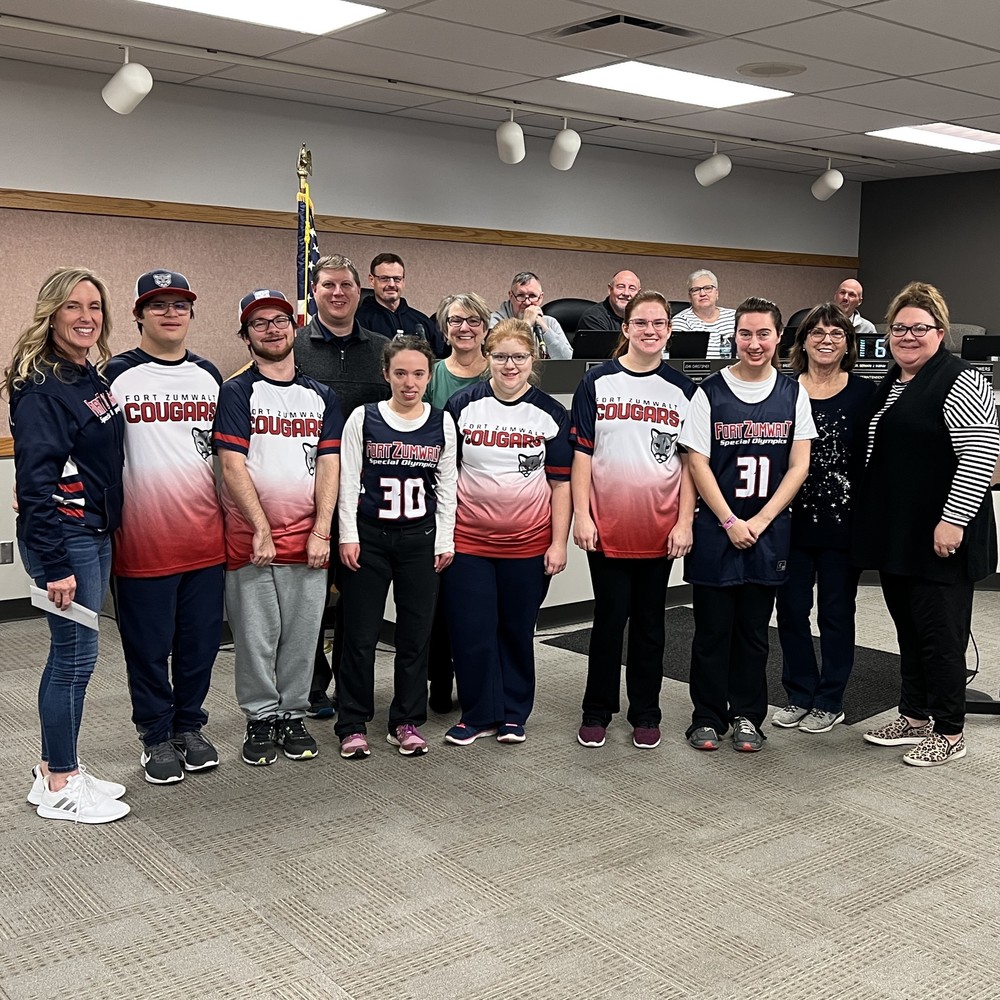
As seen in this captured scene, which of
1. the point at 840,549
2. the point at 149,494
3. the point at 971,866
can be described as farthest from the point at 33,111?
the point at 971,866

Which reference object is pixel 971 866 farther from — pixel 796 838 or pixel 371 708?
pixel 371 708

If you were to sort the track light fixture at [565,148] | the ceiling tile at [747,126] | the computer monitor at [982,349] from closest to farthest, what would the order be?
the computer monitor at [982,349] < the track light fixture at [565,148] < the ceiling tile at [747,126]

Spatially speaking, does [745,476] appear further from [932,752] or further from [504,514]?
[932,752]

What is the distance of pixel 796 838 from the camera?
3.20 m

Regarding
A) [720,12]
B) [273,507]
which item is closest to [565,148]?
[720,12]

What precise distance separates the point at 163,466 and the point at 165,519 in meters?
0.15

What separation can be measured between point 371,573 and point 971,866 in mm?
1932

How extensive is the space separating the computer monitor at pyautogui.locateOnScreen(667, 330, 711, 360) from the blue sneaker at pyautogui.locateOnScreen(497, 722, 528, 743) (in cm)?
263

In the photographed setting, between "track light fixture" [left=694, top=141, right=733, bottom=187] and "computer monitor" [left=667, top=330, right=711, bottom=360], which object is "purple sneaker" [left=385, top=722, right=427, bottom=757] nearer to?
"computer monitor" [left=667, top=330, right=711, bottom=360]

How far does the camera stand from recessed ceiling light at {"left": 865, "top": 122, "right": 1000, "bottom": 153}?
7938 millimetres

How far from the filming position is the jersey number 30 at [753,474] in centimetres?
375

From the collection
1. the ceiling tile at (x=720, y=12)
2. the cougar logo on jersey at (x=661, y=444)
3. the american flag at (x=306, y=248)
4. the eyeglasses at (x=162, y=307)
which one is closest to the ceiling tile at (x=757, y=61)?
the ceiling tile at (x=720, y=12)

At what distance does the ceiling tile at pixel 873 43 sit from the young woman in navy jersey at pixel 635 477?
2.20 metres

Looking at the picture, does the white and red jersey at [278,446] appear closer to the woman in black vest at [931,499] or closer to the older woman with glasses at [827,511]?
the older woman with glasses at [827,511]
